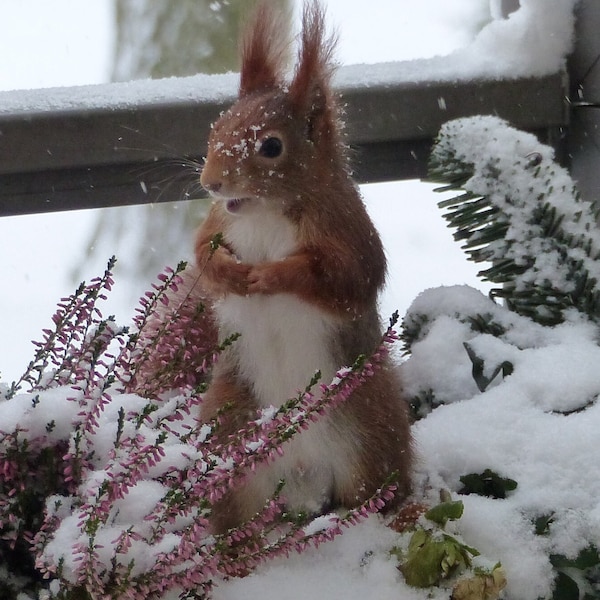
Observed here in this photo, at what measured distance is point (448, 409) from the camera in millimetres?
915

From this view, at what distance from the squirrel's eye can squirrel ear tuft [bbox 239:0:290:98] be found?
0.24 ft

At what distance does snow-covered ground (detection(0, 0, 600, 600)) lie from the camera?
27.4 inches

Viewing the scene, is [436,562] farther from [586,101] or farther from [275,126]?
[586,101]

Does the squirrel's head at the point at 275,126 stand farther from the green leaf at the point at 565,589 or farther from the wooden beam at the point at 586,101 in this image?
the wooden beam at the point at 586,101

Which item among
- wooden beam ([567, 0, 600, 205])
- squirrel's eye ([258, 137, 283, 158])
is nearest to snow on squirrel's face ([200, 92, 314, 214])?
squirrel's eye ([258, 137, 283, 158])

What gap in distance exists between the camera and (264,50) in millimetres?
769

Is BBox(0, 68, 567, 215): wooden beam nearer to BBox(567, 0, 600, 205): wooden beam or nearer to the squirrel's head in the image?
BBox(567, 0, 600, 205): wooden beam

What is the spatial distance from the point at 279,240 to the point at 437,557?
271mm

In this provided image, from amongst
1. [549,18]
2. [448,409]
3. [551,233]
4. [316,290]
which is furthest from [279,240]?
[549,18]

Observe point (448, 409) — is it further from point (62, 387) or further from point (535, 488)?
point (62, 387)

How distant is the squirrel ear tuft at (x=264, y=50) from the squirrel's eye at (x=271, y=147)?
72mm

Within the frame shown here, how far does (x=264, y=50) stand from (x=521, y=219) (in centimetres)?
38

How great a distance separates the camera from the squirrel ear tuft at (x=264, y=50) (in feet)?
2.50

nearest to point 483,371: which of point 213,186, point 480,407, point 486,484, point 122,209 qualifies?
point 480,407
